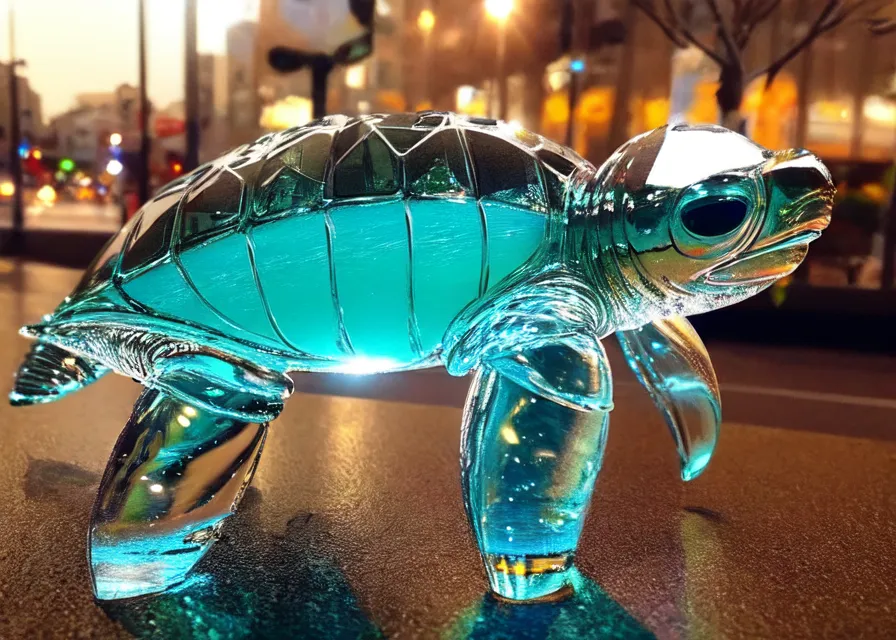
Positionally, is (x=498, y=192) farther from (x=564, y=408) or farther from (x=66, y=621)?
(x=66, y=621)

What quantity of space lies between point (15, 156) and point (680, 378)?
3.25 meters

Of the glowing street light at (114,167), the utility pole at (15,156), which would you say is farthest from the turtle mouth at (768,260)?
the utility pole at (15,156)

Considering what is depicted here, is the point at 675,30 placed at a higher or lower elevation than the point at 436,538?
higher

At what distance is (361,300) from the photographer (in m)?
0.48

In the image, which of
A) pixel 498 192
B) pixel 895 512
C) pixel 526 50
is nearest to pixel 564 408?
pixel 498 192

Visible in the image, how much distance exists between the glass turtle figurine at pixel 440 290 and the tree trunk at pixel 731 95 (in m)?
1.36

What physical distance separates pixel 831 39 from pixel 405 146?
1914 mm

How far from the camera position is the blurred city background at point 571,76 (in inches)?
74.0

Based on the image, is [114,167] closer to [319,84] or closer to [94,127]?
[94,127]

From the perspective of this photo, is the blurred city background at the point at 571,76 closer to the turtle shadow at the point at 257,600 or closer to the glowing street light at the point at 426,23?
the glowing street light at the point at 426,23

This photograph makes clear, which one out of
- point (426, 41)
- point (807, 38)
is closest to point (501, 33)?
point (426, 41)

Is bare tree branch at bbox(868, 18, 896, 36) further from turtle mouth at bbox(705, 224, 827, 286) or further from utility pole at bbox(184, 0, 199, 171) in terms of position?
utility pole at bbox(184, 0, 199, 171)

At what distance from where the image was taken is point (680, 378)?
0.62 meters

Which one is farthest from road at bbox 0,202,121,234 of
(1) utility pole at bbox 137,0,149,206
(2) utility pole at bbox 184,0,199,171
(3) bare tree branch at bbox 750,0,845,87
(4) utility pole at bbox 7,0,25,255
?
(3) bare tree branch at bbox 750,0,845,87
